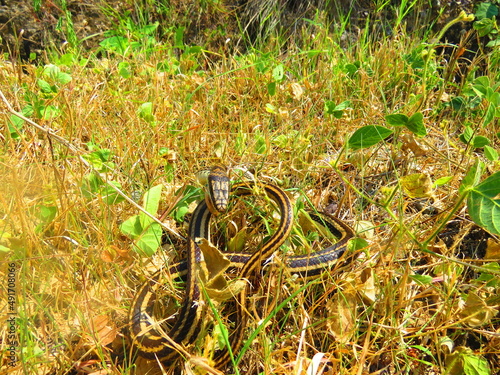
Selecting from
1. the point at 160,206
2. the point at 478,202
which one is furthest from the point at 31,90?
the point at 478,202

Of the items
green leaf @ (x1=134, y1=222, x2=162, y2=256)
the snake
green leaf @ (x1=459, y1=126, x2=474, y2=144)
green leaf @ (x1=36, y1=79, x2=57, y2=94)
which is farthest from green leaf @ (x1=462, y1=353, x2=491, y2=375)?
green leaf @ (x1=36, y1=79, x2=57, y2=94)

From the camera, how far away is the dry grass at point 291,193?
1.92 meters

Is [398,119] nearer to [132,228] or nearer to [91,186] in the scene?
[132,228]

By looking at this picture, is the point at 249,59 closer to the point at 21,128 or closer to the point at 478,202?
the point at 21,128

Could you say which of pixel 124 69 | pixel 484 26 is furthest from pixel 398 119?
pixel 124 69

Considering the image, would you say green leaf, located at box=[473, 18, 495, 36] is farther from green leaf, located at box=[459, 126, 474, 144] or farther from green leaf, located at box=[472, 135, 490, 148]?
green leaf, located at box=[472, 135, 490, 148]

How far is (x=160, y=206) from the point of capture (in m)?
2.64

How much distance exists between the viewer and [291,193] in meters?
2.70

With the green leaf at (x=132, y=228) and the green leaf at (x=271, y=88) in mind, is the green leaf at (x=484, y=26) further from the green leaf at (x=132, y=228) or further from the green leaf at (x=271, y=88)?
the green leaf at (x=132, y=228)

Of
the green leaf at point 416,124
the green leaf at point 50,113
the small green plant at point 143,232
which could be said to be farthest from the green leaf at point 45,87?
the green leaf at point 416,124

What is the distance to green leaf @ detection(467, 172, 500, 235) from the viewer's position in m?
1.69

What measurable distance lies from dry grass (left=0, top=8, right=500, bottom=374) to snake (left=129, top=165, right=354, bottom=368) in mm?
90

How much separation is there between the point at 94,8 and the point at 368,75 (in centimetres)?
364

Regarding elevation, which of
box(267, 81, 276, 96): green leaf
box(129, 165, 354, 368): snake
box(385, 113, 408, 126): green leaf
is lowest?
box(129, 165, 354, 368): snake
